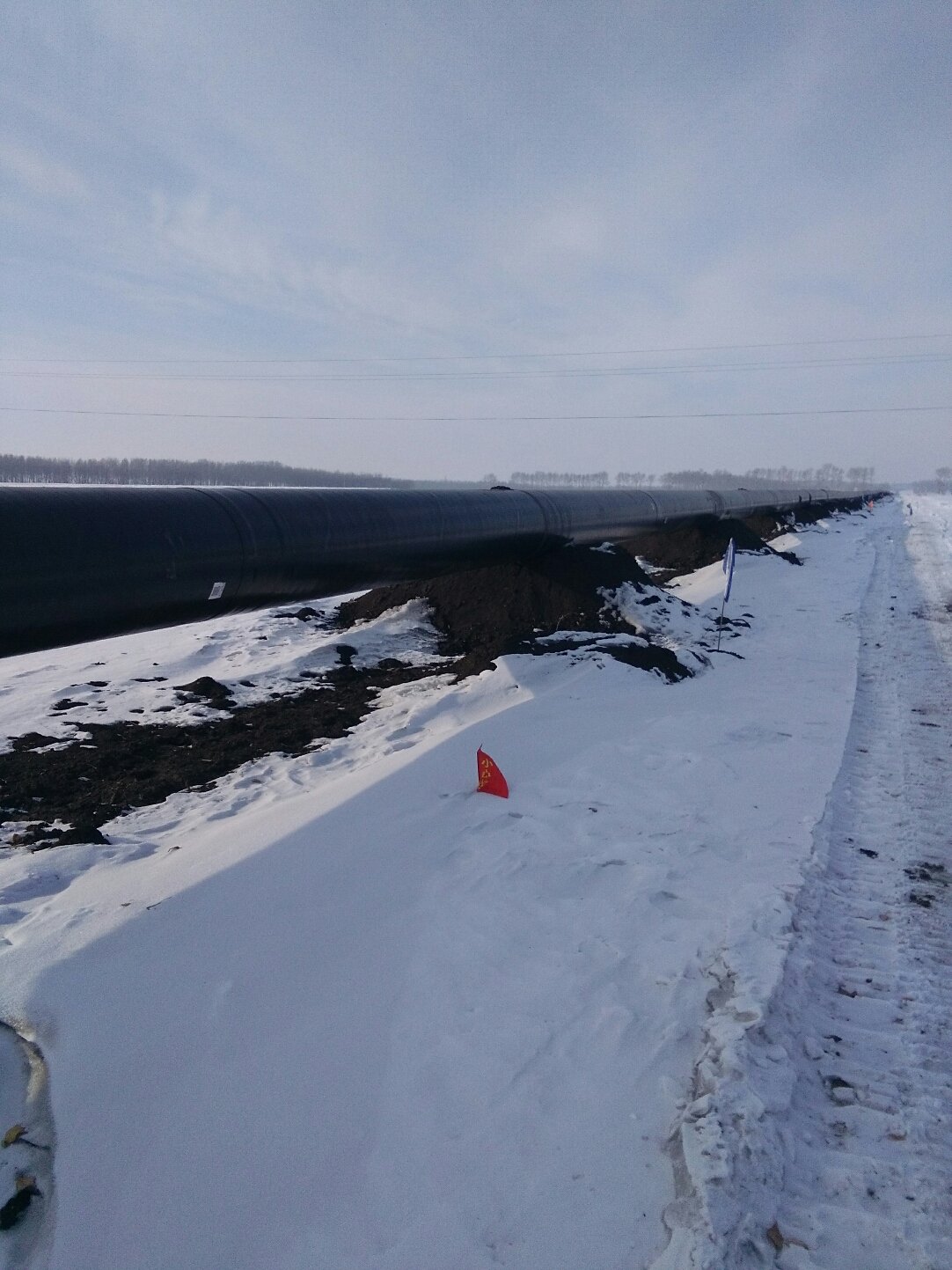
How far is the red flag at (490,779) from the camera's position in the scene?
527 cm

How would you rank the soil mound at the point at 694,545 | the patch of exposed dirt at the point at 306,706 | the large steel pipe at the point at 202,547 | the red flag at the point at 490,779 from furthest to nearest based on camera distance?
the soil mound at the point at 694,545 → the patch of exposed dirt at the point at 306,706 → the red flag at the point at 490,779 → the large steel pipe at the point at 202,547

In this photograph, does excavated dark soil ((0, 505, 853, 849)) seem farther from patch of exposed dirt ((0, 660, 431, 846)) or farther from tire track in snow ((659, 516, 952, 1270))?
tire track in snow ((659, 516, 952, 1270))

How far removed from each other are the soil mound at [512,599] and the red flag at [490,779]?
14.1 ft

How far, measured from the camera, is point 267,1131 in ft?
8.80

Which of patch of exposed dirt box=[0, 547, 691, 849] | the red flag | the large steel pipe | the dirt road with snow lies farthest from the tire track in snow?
the large steel pipe

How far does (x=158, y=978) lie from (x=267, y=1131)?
1.09 meters

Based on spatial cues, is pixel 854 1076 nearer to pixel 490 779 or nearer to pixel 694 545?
pixel 490 779

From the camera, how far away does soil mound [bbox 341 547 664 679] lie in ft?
33.4

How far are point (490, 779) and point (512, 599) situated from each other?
18.1ft

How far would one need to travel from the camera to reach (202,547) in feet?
18.0

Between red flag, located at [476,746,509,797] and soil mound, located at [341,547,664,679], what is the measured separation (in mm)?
4307

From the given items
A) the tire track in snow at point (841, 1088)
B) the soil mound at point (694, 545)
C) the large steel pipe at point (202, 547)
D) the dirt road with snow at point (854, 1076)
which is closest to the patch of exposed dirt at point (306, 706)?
the large steel pipe at point (202, 547)

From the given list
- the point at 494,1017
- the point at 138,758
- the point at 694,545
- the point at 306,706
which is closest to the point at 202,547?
the point at 138,758

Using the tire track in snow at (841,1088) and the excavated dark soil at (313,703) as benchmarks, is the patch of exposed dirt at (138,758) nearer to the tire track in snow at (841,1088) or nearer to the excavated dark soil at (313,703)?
the excavated dark soil at (313,703)
